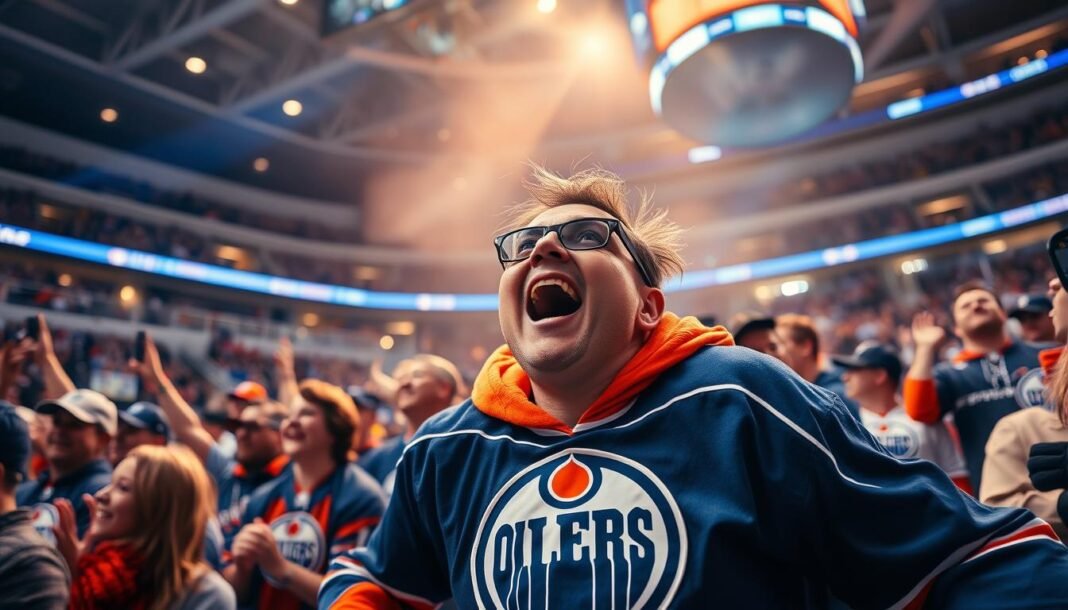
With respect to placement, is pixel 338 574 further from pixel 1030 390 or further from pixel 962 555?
pixel 1030 390

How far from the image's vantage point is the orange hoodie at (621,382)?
1543 millimetres

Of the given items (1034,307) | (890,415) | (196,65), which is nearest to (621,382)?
(890,415)

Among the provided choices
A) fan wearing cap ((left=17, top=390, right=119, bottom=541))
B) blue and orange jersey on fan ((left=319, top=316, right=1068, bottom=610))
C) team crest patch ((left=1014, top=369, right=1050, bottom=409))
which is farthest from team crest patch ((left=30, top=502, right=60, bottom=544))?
team crest patch ((left=1014, top=369, right=1050, bottom=409))

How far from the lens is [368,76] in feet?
66.2

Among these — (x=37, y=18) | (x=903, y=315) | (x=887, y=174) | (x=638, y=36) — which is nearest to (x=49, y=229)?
(x=37, y=18)

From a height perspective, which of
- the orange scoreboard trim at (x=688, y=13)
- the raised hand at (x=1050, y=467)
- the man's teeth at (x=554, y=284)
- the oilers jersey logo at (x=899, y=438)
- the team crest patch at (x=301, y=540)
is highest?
the orange scoreboard trim at (x=688, y=13)

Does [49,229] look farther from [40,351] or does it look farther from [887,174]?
[887,174]

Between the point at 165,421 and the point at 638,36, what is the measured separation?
26.1ft

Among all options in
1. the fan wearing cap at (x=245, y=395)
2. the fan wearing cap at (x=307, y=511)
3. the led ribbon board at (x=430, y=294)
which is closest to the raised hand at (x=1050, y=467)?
the fan wearing cap at (x=307, y=511)

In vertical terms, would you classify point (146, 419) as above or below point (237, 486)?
above

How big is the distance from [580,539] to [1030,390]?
10.2 ft

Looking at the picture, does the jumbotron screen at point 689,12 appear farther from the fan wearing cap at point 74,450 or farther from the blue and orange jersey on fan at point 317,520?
the fan wearing cap at point 74,450

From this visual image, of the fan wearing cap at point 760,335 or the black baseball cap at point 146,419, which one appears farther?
the black baseball cap at point 146,419

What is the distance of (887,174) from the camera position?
70.3 ft
